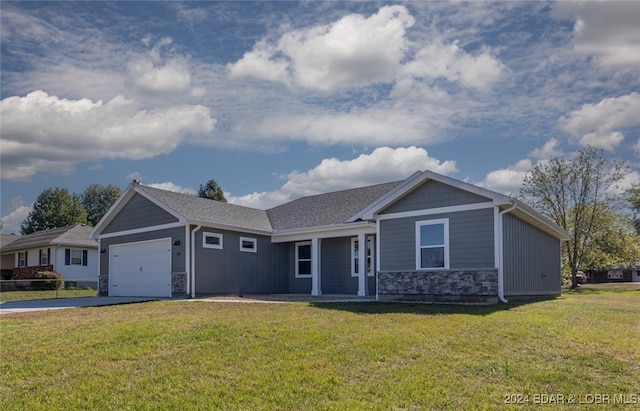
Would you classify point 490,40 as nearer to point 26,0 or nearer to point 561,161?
point 26,0

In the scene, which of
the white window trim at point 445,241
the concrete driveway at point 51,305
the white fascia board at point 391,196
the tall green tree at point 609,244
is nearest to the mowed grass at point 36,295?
the concrete driveway at point 51,305

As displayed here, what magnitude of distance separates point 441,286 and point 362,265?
4.52 m

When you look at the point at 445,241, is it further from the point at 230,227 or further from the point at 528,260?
the point at 230,227

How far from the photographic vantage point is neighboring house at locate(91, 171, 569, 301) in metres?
14.4

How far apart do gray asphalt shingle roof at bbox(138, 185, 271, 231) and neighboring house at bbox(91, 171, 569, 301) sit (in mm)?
82

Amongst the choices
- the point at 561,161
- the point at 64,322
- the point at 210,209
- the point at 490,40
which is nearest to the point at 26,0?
the point at 64,322

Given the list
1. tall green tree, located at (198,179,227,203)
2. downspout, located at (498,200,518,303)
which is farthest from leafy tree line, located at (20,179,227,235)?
downspout, located at (498,200,518,303)

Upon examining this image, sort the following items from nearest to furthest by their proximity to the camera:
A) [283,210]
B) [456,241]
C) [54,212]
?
[456,241] < [283,210] < [54,212]

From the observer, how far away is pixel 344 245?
2055 centimetres

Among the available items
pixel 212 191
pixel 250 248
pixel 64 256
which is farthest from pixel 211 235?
pixel 212 191

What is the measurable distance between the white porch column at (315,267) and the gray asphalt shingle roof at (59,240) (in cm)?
1638

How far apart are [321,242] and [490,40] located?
1012 cm

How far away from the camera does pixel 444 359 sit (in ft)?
23.4

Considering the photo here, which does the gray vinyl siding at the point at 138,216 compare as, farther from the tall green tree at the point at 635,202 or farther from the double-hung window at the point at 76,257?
the tall green tree at the point at 635,202
